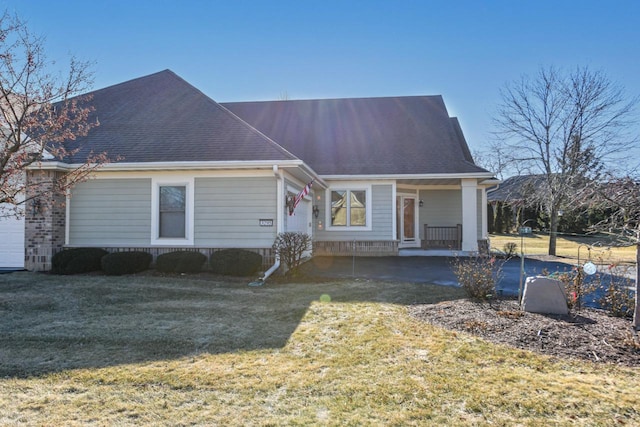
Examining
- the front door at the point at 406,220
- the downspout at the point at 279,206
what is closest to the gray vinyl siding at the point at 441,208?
the front door at the point at 406,220

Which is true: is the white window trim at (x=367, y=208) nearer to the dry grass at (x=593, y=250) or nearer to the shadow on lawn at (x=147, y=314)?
the shadow on lawn at (x=147, y=314)

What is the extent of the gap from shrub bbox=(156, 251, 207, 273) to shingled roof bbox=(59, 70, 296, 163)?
8.28 feet

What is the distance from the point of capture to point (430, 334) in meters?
4.98

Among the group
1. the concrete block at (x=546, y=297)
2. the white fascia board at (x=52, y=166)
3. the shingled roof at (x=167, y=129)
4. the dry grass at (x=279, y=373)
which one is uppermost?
the shingled roof at (x=167, y=129)

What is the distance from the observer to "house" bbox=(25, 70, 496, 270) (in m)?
10.6

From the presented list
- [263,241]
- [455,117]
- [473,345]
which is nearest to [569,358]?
[473,345]

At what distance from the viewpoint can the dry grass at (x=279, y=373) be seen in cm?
303

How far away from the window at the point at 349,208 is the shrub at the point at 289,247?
4896mm

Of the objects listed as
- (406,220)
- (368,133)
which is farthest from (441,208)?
(368,133)

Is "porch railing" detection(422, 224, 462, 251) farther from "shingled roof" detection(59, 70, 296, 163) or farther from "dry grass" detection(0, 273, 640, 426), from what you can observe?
"dry grass" detection(0, 273, 640, 426)

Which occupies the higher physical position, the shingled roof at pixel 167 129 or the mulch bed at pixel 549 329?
the shingled roof at pixel 167 129

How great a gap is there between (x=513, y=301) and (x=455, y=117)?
1509 centimetres

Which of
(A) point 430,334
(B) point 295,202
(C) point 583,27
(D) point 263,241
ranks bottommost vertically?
(A) point 430,334

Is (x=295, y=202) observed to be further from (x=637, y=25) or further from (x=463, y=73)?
(x=637, y=25)
